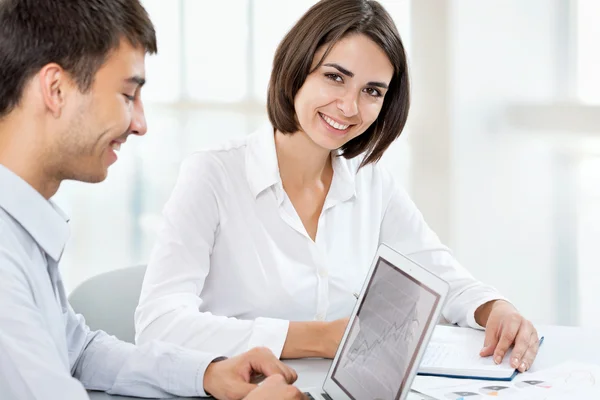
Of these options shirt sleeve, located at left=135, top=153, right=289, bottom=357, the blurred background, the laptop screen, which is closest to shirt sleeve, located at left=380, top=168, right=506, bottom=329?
shirt sleeve, located at left=135, top=153, right=289, bottom=357

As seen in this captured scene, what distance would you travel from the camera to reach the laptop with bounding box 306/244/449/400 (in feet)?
3.56

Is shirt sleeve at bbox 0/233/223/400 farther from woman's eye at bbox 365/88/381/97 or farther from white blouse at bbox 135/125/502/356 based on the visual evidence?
woman's eye at bbox 365/88/381/97

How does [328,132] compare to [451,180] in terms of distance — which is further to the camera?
[451,180]

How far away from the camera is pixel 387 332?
1.17 m

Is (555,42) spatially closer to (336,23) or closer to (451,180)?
(451,180)

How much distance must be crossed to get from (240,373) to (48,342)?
1.26 feet

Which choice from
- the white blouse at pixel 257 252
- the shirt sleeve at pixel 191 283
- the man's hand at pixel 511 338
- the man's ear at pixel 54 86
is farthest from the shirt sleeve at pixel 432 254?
the man's ear at pixel 54 86

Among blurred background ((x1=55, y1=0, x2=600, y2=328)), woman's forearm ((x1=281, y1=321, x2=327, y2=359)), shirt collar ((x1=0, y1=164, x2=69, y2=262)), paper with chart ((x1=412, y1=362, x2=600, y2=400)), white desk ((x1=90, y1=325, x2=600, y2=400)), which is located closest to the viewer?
shirt collar ((x1=0, y1=164, x2=69, y2=262))

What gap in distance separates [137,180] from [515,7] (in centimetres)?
165

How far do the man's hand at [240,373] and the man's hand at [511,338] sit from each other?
412mm

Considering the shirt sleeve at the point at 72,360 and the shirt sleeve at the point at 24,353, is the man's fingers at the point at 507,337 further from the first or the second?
the shirt sleeve at the point at 24,353

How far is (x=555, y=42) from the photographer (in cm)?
322

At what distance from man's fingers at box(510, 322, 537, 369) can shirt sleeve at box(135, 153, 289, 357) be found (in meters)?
0.42

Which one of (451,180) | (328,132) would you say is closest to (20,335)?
(328,132)
